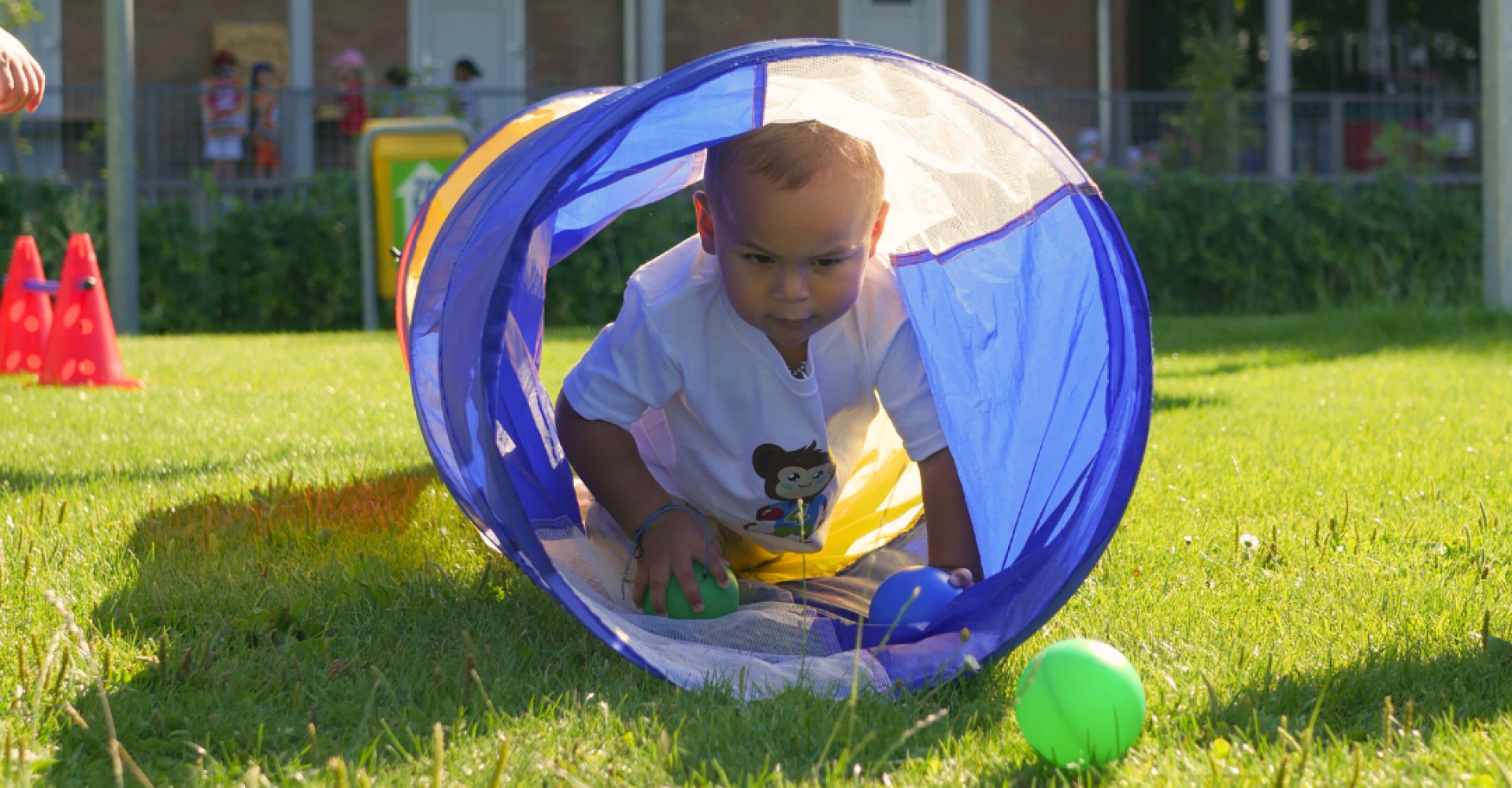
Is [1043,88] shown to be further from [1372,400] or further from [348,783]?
[348,783]

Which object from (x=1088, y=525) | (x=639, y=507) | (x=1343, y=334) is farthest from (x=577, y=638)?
(x=1343, y=334)

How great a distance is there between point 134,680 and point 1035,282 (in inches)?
76.3

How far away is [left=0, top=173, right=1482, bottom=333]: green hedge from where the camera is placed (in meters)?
11.0

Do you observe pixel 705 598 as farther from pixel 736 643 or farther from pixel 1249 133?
pixel 1249 133

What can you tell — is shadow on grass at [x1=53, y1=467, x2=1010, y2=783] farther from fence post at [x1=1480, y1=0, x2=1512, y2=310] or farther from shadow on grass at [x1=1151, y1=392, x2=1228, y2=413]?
fence post at [x1=1480, y1=0, x2=1512, y2=310]

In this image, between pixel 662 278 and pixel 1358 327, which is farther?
pixel 1358 327

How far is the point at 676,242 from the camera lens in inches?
442

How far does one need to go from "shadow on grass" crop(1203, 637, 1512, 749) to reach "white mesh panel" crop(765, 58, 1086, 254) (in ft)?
3.31

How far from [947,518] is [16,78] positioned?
1.99 metres

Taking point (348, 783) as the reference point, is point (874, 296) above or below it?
above

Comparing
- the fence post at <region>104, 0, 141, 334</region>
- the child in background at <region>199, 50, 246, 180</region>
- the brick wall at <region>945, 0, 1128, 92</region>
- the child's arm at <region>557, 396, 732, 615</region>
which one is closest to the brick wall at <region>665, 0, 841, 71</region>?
the brick wall at <region>945, 0, 1128, 92</region>

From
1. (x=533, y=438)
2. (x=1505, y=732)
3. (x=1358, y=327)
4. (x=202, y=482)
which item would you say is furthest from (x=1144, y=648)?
(x=1358, y=327)

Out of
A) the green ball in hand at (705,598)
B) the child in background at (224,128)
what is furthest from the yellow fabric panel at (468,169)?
the child in background at (224,128)

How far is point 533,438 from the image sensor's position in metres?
3.38
